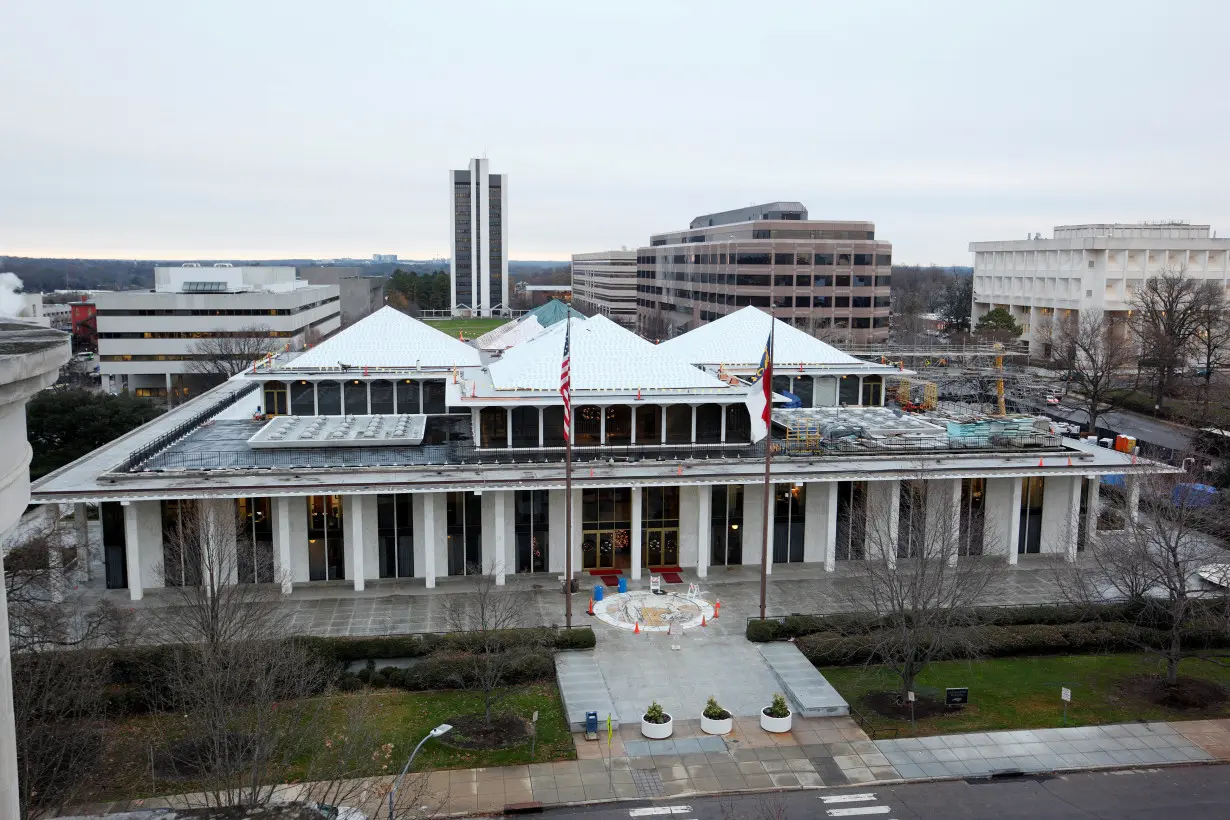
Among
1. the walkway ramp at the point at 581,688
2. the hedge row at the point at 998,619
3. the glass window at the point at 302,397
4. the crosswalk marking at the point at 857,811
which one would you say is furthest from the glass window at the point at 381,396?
the crosswalk marking at the point at 857,811

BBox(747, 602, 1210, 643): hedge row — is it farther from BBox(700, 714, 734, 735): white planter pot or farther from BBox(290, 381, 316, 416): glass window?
BBox(290, 381, 316, 416): glass window

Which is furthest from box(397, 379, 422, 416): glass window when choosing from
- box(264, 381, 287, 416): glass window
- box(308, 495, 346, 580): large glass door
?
box(308, 495, 346, 580): large glass door

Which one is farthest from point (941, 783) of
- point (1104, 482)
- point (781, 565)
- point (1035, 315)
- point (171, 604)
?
point (1035, 315)

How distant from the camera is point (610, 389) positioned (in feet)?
162

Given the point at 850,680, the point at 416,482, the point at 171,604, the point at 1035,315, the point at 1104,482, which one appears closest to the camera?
the point at 850,680

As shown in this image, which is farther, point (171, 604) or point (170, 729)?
point (171, 604)

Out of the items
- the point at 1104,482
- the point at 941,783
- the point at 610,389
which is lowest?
the point at 941,783

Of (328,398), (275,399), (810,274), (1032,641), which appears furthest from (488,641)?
(810,274)

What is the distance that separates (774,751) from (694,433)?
22070 millimetres

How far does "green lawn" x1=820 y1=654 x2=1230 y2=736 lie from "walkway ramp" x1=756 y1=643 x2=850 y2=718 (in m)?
0.77

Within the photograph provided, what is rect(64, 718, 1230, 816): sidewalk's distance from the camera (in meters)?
27.6

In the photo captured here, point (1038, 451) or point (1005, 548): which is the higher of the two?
point (1038, 451)

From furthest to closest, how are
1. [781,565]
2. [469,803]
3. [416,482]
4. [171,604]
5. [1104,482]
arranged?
[1104,482]
[781,565]
[416,482]
[171,604]
[469,803]

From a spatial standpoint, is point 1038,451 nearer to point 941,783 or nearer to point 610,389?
point 610,389
